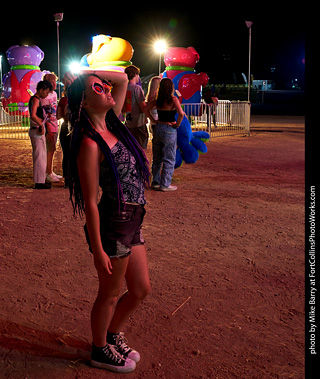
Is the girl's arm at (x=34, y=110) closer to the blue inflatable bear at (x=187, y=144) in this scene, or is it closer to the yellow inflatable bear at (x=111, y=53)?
the blue inflatable bear at (x=187, y=144)

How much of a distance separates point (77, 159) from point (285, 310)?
225 cm

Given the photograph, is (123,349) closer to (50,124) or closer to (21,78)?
(50,124)

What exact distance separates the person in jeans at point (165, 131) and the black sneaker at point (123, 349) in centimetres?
494

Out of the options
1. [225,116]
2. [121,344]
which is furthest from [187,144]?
[225,116]

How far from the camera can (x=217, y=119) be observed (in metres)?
20.3

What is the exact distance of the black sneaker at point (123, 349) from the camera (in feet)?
10.2

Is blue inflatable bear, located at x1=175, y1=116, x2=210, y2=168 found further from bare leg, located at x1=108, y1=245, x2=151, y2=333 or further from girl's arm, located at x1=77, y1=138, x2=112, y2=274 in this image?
girl's arm, located at x1=77, y1=138, x2=112, y2=274

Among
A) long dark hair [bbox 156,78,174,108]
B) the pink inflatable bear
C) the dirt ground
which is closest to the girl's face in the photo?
the dirt ground

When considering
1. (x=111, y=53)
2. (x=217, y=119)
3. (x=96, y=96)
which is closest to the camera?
(x=96, y=96)

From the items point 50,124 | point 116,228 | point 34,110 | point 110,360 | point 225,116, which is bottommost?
point 110,360

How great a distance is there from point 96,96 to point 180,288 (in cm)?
218

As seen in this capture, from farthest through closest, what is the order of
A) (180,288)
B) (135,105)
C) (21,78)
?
(21,78) < (135,105) < (180,288)

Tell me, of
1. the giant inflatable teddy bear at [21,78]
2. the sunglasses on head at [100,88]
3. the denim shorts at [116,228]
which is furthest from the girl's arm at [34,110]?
the giant inflatable teddy bear at [21,78]

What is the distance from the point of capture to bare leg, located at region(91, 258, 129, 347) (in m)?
2.81
